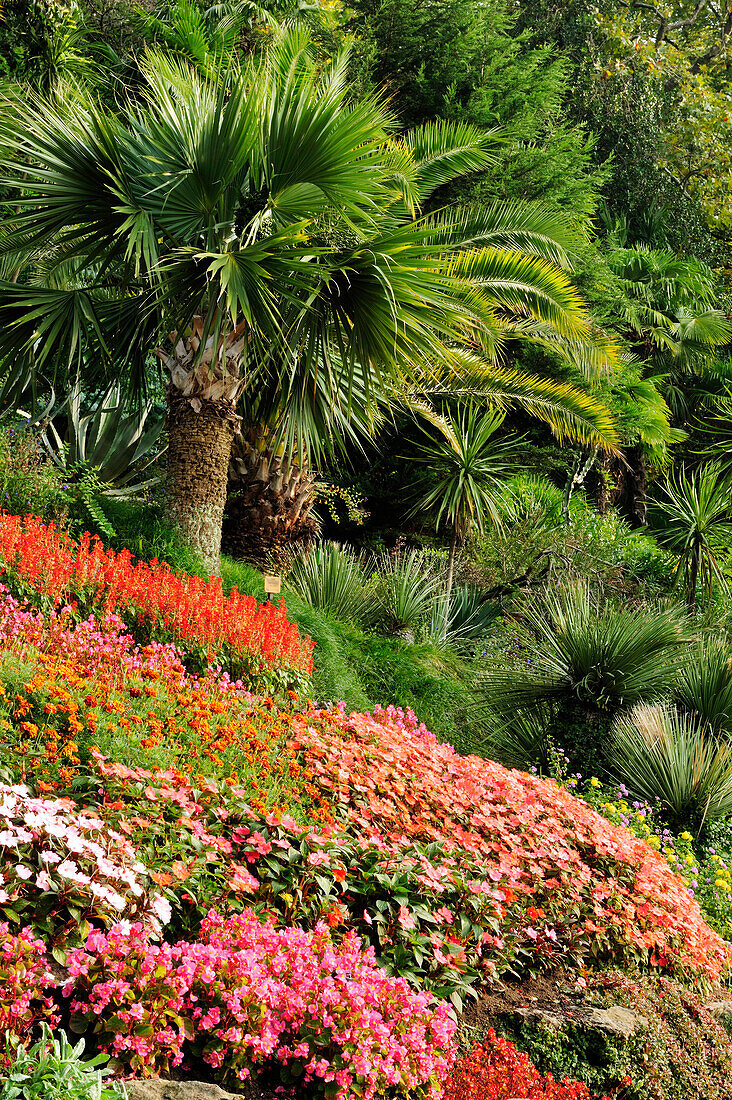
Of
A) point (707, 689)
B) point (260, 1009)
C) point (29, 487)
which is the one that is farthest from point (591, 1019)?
point (29, 487)

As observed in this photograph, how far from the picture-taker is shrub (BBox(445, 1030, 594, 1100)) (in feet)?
9.87

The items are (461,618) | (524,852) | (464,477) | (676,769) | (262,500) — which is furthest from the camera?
(464,477)

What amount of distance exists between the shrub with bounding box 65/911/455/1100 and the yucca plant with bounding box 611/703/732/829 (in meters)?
3.39

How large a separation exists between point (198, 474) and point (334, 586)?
7.01 feet

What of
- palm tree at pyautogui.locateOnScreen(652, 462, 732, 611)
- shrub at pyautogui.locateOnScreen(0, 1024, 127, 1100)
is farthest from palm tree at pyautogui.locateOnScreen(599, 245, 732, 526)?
shrub at pyautogui.locateOnScreen(0, 1024, 127, 1100)

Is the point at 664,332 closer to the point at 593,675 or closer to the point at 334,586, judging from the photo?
the point at 334,586

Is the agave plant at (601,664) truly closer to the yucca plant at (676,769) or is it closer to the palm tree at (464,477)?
the yucca plant at (676,769)

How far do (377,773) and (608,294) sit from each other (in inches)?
481

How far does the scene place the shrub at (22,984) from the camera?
2219 millimetres

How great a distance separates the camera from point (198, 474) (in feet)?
Answer: 24.1

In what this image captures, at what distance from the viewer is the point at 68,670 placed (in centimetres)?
381

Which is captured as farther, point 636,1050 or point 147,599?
point 147,599

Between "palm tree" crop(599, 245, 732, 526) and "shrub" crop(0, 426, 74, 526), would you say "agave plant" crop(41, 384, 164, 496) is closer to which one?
"shrub" crop(0, 426, 74, 526)

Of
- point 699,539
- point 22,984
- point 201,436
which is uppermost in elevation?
point 699,539
